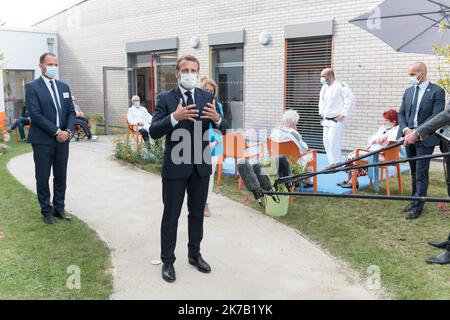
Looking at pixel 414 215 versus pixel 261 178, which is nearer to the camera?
pixel 261 178

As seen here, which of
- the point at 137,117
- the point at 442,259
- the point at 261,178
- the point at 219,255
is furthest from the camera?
the point at 137,117

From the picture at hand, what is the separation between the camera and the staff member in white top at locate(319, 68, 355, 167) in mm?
7566

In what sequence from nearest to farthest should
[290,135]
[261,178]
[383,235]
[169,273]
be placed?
[169,273]
[261,178]
[383,235]
[290,135]

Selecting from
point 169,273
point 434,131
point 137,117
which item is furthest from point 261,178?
point 137,117

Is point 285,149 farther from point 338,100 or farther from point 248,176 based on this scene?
point 248,176

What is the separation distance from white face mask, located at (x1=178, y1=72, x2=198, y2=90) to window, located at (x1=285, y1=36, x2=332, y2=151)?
7.09 m

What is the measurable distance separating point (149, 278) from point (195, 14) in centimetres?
1034

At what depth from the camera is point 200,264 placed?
4035mm

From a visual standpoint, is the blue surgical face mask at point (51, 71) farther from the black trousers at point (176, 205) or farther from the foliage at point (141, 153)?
the foliage at point (141, 153)

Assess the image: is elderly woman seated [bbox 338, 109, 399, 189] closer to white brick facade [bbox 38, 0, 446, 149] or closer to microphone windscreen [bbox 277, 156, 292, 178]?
white brick facade [bbox 38, 0, 446, 149]

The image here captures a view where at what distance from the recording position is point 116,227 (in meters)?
5.32

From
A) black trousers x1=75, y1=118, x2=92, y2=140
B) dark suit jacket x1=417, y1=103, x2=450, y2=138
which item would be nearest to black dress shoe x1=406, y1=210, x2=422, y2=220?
dark suit jacket x1=417, y1=103, x2=450, y2=138

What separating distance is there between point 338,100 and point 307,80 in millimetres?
3196

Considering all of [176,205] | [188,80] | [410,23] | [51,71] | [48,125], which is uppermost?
[410,23]
